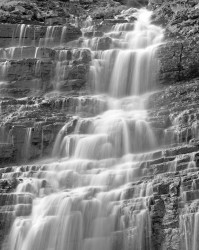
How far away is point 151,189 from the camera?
2084cm

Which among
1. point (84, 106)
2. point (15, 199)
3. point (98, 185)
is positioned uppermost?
point (84, 106)

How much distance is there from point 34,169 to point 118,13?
29871 mm

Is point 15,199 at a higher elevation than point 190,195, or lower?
higher

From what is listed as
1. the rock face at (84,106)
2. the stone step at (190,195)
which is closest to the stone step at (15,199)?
the rock face at (84,106)

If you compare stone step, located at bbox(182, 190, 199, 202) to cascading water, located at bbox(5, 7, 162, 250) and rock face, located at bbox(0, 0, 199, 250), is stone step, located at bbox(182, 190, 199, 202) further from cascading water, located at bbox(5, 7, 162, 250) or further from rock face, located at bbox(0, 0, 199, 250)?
cascading water, located at bbox(5, 7, 162, 250)

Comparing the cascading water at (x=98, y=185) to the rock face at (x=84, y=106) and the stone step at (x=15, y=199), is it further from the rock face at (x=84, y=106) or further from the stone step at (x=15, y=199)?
the rock face at (x=84, y=106)

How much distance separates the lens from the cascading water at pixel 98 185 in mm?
20203

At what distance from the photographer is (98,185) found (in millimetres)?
23094

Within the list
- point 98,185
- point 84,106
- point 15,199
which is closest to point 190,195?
point 98,185

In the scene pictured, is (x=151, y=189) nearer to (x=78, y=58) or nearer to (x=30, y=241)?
(x=30, y=241)

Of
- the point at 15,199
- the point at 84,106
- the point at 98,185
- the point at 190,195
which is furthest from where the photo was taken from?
the point at 84,106

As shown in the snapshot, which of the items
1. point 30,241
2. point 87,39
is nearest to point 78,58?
point 87,39

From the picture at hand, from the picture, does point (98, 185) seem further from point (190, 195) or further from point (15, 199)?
point (190, 195)

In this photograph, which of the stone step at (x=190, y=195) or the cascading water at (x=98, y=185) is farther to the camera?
the cascading water at (x=98, y=185)
